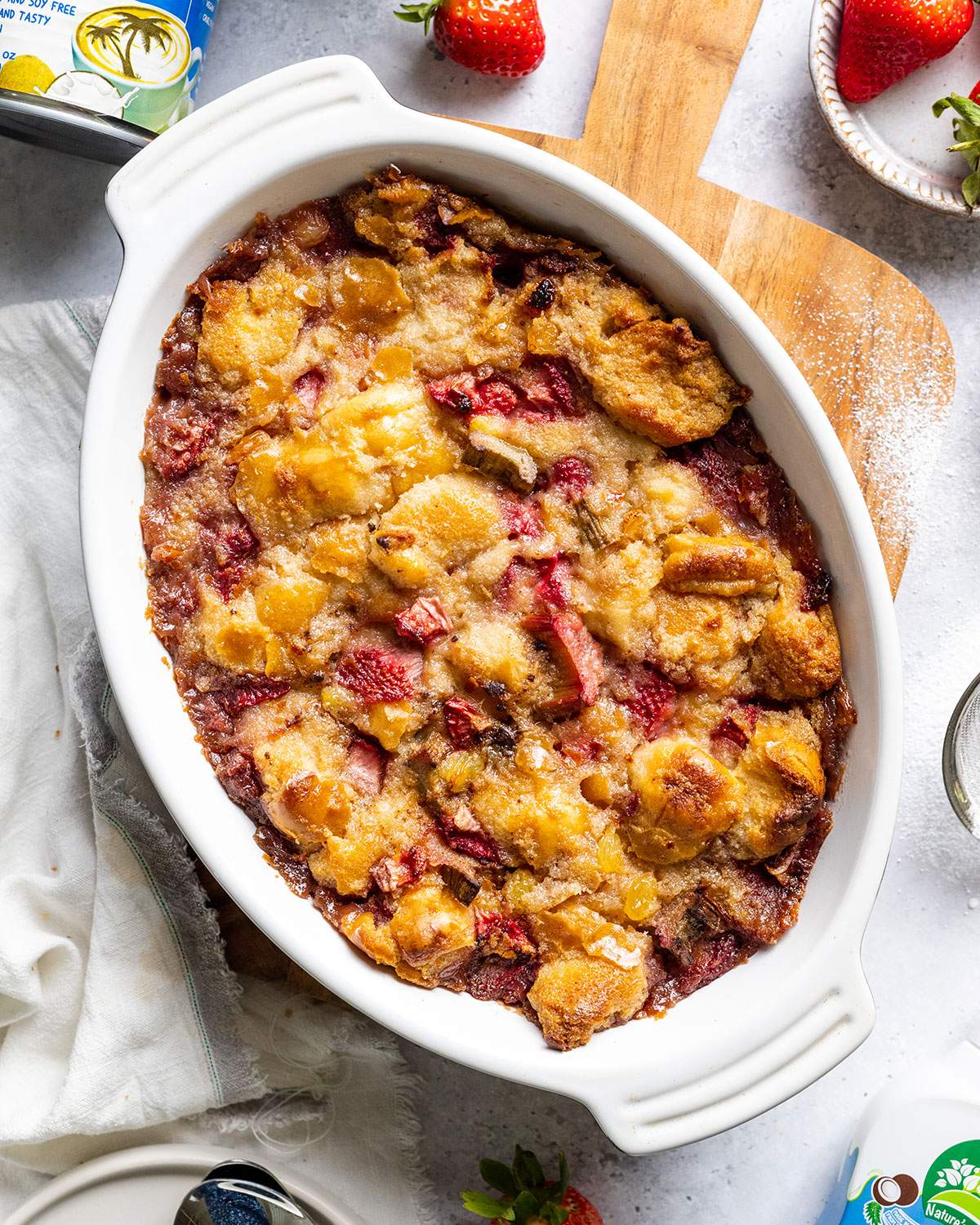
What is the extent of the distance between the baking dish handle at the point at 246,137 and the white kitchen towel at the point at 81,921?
21.3 inches

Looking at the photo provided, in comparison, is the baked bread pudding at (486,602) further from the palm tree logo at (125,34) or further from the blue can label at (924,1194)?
the blue can label at (924,1194)

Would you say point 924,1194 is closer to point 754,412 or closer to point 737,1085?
point 737,1085

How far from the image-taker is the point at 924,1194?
7.84ft

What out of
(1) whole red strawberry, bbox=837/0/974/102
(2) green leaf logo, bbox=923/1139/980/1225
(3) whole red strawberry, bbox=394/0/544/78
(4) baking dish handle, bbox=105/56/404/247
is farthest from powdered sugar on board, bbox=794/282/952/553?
Answer: (2) green leaf logo, bbox=923/1139/980/1225

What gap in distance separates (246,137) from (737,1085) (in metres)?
1.91

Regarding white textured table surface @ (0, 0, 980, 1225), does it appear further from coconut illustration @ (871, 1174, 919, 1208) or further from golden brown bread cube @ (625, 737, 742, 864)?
golden brown bread cube @ (625, 737, 742, 864)

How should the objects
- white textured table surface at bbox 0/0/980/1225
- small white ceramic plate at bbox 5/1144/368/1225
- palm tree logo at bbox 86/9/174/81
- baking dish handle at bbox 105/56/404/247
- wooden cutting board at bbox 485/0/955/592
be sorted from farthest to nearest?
1. white textured table surface at bbox 0/0/980/1225
2. small white ceramic plate at bbox 5/1144/368/1225
3. wooden cutting board at bbox 485/0/955/592
4. palm tree logo at bbox 86/9/174/81
5. baking dish handle at bbox 105/56/404/247

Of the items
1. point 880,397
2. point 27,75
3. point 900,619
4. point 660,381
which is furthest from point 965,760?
point 27,75

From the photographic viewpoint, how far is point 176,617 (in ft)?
7.04

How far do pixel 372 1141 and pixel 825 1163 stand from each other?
1.06 m

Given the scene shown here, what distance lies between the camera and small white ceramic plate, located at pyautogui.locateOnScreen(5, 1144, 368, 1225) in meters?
2.43

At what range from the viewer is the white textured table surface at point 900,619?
2551mm

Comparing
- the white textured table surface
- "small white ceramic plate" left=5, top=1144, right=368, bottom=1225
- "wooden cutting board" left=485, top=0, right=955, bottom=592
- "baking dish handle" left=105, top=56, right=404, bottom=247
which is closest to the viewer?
"baking dish handle" left=105, top=56, right=404, bottom=247

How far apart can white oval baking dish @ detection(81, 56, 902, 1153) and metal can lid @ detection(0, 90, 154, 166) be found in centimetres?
20
